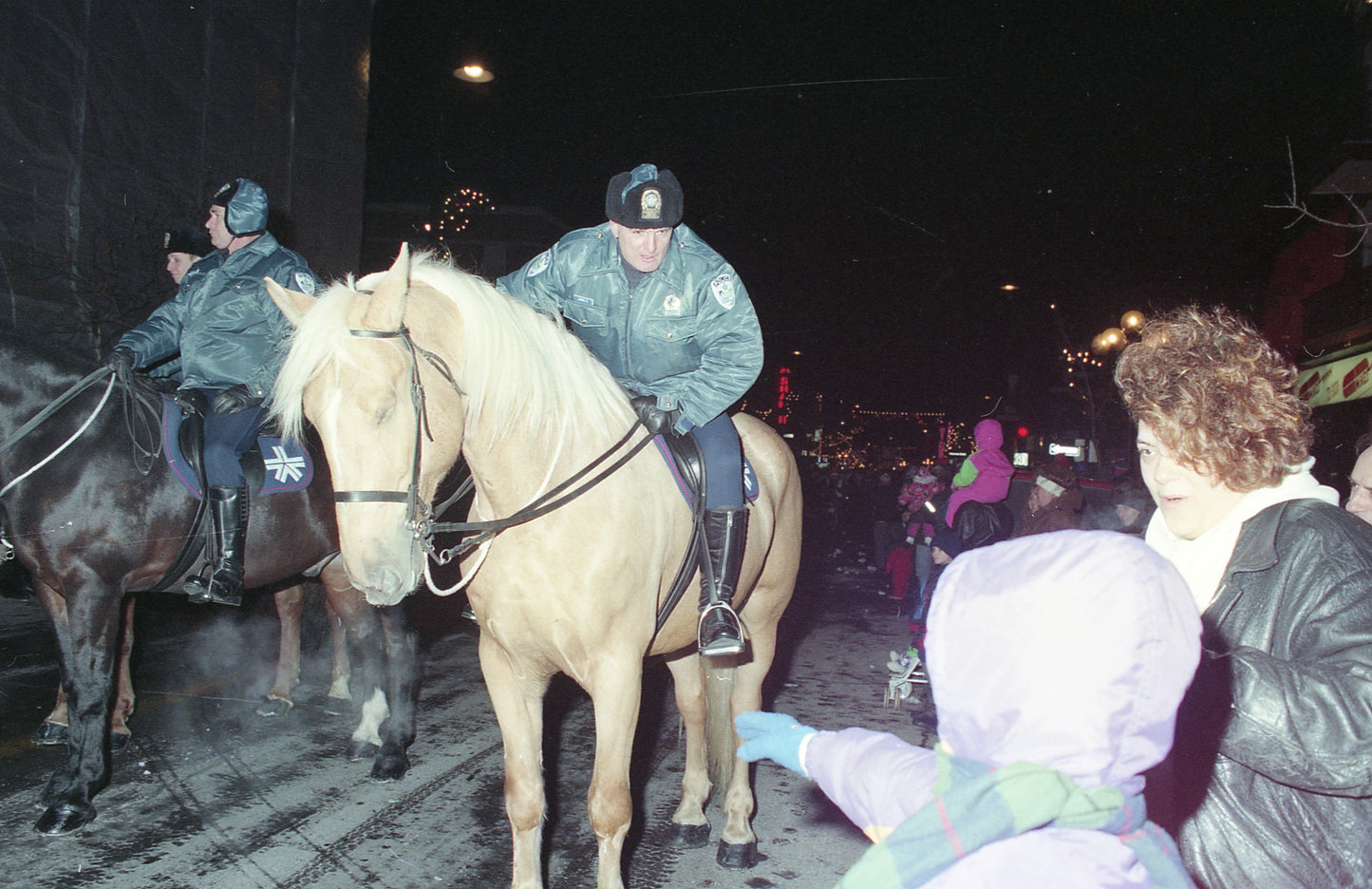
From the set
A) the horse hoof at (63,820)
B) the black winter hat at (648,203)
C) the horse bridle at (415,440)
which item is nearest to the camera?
the horse bridle at (415,440)

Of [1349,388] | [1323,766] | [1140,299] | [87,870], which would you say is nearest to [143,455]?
[87,870]

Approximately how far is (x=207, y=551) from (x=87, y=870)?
69.3 inches

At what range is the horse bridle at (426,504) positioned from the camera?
266 cm

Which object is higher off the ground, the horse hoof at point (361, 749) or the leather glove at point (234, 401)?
the leather glove at point (234, 401)

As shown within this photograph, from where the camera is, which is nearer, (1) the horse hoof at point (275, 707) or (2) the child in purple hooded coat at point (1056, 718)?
(2) the child in purple hooded coat at point (1056, 718)

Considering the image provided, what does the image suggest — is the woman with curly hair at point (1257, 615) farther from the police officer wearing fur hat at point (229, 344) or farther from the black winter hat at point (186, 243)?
the black winter hat at point (186, 243)

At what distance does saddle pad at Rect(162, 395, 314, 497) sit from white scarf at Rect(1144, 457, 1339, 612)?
433 cm

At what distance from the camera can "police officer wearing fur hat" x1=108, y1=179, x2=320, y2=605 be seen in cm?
471

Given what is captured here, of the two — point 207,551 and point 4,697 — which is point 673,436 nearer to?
point 207,551

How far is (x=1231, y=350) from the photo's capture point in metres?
1.99

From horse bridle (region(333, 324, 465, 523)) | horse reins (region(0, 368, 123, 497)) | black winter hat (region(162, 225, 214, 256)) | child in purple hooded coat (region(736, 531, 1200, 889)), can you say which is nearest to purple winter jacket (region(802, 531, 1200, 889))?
child in purple hooded coat (region(736, 531, 1200, 889))

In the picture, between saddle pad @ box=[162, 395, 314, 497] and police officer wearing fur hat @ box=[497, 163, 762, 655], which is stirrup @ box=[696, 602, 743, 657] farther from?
saddle pad @ box=[162, 395, 314, 497]

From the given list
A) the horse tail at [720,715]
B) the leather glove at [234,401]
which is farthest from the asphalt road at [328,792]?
the leather glove at [234,401]

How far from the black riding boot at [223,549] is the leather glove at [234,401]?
443 mm
